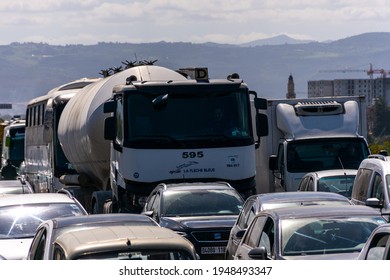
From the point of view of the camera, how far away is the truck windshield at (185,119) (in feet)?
71.2

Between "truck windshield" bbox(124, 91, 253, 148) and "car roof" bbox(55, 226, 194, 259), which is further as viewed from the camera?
"truck windshield" bbox(124, 91, 253, 148)

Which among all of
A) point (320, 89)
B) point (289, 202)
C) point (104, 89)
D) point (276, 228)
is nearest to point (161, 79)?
point (104, 89)

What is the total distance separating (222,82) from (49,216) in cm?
654

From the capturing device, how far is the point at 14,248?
50.3 feet

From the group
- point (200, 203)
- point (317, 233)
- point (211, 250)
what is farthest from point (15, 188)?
point (317, 233)

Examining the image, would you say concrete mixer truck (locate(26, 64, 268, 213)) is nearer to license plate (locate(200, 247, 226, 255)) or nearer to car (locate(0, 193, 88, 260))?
car (locate(0, 193, 88, 260))

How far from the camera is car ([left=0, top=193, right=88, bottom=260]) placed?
16234 mm

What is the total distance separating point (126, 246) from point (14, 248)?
6.05 meters

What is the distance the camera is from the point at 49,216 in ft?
53.8

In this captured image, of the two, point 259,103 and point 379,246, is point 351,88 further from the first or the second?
point 379,246

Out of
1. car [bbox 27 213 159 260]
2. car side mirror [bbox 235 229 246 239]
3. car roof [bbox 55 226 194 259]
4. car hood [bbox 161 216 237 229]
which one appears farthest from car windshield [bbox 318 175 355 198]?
car roof [bbox 55 226 194 259]

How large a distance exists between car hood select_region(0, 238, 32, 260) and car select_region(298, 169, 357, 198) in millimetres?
7271
